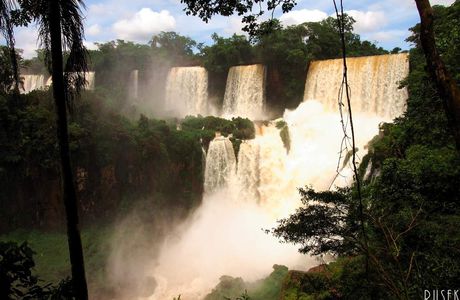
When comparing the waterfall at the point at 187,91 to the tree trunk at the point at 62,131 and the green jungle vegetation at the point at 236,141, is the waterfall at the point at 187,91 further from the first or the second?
the tree trunk at the point at 62,131

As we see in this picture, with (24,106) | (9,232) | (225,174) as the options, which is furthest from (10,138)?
(225,174)

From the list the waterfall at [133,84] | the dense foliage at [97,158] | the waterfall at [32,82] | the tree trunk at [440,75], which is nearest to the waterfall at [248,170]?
the dense foliage at [97,158]

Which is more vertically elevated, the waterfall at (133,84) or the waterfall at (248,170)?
the waterfall at (133,84)

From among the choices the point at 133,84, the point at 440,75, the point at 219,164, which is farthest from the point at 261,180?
the point at 133,84

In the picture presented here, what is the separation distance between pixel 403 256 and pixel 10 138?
19938 millimetres

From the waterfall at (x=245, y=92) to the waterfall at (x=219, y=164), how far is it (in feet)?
22.7

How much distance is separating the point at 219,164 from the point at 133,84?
19.9 metres

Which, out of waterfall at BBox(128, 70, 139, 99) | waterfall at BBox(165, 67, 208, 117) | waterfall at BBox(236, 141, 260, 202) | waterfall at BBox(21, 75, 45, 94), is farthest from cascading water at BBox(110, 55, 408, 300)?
waterfall at BBox(21, 75, 45, 94)

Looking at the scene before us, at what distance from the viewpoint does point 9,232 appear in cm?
1975

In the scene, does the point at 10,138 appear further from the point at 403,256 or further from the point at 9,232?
the point at 403,256

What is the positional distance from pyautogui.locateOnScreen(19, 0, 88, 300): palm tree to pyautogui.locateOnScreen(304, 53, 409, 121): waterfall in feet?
59.9

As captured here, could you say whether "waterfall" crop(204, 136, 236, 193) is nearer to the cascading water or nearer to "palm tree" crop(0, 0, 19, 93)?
the cascading water

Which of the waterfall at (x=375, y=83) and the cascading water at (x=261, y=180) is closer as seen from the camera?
the cascading water at (x=261, y=180)

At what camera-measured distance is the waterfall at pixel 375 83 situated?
Result: 20.1 m
